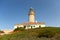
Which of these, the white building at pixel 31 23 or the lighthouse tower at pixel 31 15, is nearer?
the white building at pixel 31 23

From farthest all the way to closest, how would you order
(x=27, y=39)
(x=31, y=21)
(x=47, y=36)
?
(x=31, y=21) → (x=47, y=36) → (x=27, y=39)

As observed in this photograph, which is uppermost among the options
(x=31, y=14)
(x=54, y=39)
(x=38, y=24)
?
(x=31, y=14)

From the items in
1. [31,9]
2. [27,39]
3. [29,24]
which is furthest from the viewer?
[31,9]

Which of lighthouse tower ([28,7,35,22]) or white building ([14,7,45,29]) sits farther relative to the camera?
lighthouse tower ([28,7,35,22])

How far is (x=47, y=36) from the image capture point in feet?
84.5

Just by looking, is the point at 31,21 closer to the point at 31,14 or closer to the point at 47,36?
the point at 31,14

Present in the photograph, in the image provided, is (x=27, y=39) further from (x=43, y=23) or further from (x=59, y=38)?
(x=43, y=23)

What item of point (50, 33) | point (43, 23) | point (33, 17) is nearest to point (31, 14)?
point (33, 17)

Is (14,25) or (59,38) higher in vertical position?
(14,25)

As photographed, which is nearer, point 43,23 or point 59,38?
point 59,38

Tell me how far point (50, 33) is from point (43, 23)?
38.6 m

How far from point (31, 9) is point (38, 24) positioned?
11.7m

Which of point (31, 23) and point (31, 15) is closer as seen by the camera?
point (31, 23)

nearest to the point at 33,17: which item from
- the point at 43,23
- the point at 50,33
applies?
the point at 43,23
